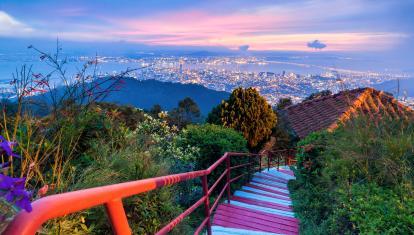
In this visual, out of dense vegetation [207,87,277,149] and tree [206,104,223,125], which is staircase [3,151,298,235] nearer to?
dense vegetation [207,87,277,149]

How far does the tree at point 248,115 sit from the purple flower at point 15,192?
56.0 feet

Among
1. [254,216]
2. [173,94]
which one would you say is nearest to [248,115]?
[254,216]

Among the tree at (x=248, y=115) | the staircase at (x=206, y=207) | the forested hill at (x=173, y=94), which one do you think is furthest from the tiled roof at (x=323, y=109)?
the forested hill at (x=173, y=94)

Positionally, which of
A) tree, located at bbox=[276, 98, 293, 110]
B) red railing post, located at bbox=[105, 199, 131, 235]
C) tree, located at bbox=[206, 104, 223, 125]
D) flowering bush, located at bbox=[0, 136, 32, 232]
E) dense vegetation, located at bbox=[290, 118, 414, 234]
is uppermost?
flowering bush, located at bbox=[0, 136, 32, 232]

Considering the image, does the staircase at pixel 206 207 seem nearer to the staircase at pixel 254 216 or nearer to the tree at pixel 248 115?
the staircase at pixel 254 216

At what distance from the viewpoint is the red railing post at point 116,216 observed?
4.53 ft

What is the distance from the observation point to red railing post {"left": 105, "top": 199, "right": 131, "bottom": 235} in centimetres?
138

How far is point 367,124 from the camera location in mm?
5348

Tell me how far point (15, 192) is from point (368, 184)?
4.14m

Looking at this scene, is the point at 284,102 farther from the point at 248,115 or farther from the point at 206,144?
the point at 206,144

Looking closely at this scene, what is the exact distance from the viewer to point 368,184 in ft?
14.1

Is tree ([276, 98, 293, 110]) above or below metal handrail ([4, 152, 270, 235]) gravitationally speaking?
below

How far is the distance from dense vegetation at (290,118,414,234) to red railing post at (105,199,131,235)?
251 centimetres

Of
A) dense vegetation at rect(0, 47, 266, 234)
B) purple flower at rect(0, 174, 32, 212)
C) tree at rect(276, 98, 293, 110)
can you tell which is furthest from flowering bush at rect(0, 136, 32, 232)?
tree at rect(276, 98, 293, 110)
